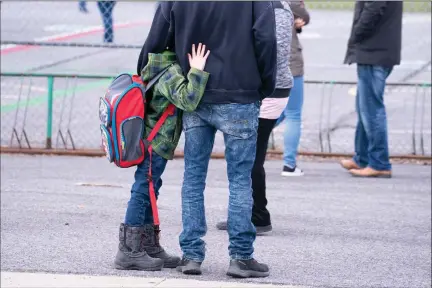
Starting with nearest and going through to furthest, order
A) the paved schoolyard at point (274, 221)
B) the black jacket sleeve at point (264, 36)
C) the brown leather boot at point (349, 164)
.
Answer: the black jacket sleeve at point (264, 36), the paved schoolyard at point (274, 221), the brown leather boot at point (349, 164)

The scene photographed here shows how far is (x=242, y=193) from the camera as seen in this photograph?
6.04 meters

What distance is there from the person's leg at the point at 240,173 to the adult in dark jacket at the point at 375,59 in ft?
12.8

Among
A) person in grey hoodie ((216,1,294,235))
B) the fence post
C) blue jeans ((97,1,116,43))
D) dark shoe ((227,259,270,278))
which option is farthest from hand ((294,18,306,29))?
blue jeans ((97,1,116,43))

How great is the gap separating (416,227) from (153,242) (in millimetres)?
2544

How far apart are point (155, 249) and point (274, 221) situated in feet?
6.12

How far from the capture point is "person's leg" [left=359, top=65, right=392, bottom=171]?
9.81 metres

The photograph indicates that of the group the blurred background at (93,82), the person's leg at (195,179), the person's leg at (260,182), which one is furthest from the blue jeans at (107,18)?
the person's leg at (195,179)

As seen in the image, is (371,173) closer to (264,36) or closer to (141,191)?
(141,191)

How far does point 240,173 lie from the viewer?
237 inches

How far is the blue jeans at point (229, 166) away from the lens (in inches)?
234

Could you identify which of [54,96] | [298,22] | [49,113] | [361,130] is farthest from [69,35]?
[298,22]

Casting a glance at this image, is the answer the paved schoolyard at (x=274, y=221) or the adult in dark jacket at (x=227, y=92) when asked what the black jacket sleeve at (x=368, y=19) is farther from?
the adult in dark jacket at (x=227, y=92)

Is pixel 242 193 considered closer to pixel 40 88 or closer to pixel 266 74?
pixel 266 74

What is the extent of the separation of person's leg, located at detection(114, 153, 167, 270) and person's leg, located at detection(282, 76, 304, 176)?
145 inches
